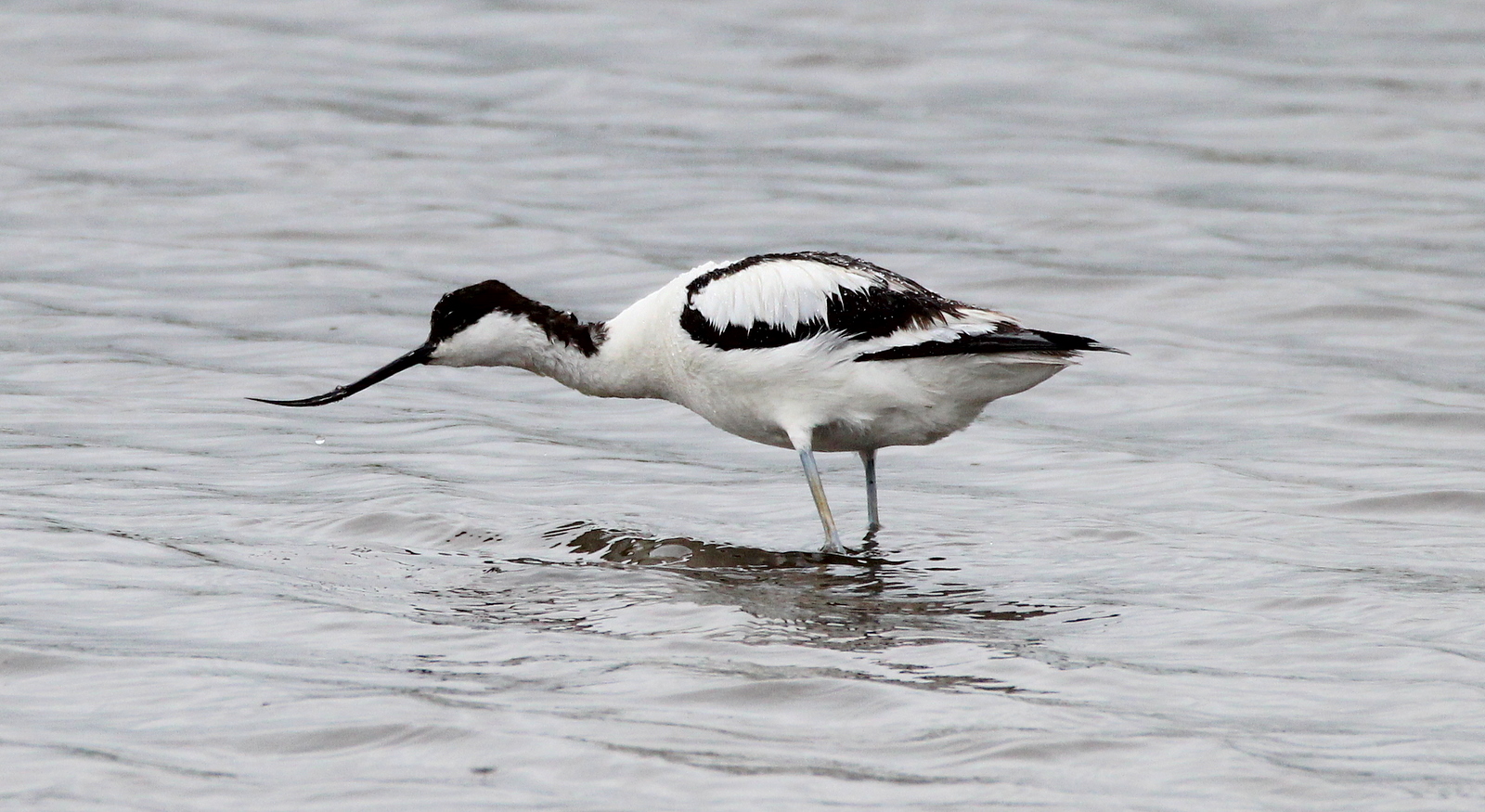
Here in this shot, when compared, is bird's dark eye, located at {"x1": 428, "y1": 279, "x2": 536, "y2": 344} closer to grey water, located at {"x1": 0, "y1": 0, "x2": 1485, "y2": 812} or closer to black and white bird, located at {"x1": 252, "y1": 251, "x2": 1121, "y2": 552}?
black and white bird, located at {"x1": 252, "y1": 251, "x2": 1121, "y2": 552}

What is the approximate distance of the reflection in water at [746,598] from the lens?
7.66 meters

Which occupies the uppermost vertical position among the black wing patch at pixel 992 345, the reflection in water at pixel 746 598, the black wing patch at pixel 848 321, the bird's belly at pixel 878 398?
the black wing patch at pixel 848 321

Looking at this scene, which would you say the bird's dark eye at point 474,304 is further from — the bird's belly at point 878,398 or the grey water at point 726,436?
the bird's belly at point 878,398

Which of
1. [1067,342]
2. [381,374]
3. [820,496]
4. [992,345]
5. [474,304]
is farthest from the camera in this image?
[381,374]

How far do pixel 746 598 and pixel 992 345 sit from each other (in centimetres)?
150

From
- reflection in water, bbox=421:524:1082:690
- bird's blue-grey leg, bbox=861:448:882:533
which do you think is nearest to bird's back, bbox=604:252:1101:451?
bird's blue-grey leg, bbox=861:448:882:533

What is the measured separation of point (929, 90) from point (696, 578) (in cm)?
1127

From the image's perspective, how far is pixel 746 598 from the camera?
820 centimetres

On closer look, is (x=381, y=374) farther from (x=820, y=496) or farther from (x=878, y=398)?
(x=878, y=398)

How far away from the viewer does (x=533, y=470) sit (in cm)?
1051

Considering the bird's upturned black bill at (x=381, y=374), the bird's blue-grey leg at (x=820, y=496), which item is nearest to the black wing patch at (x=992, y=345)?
the bird's blue-grey leg at (x=820, y=496)

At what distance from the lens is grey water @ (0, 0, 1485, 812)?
21.1 feet

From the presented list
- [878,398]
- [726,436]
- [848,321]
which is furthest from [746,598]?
[726,436]

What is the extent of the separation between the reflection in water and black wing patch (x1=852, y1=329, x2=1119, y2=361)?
93 centimetres
